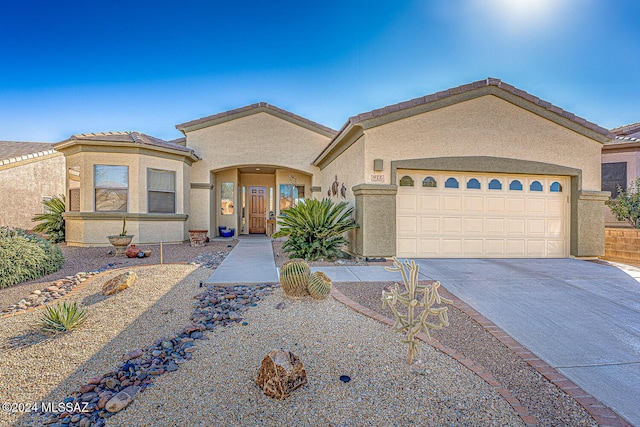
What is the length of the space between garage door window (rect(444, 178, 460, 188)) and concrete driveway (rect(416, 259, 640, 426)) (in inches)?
74.2

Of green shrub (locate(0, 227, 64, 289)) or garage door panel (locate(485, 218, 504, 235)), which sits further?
garage door panel (locate(485, 218, 504, 235))

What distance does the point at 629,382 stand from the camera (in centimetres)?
242

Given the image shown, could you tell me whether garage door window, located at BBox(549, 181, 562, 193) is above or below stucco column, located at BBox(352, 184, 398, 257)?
above

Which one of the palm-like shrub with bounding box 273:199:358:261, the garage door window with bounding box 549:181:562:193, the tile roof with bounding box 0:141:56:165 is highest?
the tile roof with bounding box 0:141:56:165

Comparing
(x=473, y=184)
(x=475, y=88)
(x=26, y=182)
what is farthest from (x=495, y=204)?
(x=26, y=182)

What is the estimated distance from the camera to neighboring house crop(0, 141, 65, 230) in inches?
509

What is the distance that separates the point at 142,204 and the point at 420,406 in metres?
10.2

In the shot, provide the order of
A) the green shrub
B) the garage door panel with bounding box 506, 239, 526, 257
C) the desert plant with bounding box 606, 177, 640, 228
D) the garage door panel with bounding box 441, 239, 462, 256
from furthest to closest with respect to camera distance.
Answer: the desert plant with bounding box 606, 177, 640, 228 < the garage door panel with bounding box 506, 239, 526, 257 < the garage door panel with bounding box 441, 239, 462, 256 < the green shrub

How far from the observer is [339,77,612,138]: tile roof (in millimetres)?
6707

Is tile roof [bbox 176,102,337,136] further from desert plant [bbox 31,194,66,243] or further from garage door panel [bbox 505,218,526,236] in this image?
garage door panel [bbox 505,218,526,236]

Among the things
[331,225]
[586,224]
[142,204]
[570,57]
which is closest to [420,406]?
[331,225]

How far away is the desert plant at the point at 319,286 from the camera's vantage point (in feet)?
13.3

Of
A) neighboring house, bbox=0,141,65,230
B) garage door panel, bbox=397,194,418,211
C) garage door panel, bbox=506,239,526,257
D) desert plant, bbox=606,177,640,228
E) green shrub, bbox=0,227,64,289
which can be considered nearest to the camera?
green shrub, bbox=0,227,64,289


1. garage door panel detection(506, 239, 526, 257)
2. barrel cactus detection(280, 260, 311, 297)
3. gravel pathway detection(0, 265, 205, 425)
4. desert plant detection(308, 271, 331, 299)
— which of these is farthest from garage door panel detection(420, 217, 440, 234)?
gravel pathway detection(0, 265, 205, 425)
